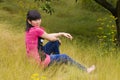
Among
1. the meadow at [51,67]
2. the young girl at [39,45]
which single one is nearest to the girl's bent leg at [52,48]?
the young girl at [39,45]

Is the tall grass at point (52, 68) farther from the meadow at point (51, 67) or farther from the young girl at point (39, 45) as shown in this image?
the young girl at point (39, 45)

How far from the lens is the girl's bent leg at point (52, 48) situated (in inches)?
263

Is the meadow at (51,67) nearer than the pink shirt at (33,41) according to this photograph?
Yes

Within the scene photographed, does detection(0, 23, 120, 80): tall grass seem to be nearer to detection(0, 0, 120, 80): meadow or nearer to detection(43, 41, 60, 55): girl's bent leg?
detection(0, 0, 120, 80): meadow

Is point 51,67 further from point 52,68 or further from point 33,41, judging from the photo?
point 33,41

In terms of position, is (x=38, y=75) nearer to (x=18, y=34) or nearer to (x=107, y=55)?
(x=107, y=55)

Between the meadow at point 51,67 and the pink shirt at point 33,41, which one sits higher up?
the pink shirt at point 33,41

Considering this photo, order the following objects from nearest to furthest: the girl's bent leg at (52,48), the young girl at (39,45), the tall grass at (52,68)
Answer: the tall grass at (52,68)
the young girl at (39,45)
the girl's bent leg at (52,48)

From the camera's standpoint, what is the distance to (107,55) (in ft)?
26.1

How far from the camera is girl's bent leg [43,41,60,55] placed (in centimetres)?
669

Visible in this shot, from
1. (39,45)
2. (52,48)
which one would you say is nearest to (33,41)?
(39,45)

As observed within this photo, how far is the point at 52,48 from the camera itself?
6.73 metres

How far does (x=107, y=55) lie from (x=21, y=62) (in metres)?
2.44

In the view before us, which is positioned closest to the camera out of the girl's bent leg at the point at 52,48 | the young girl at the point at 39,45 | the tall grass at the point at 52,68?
the tall grass at the point at 52,68
